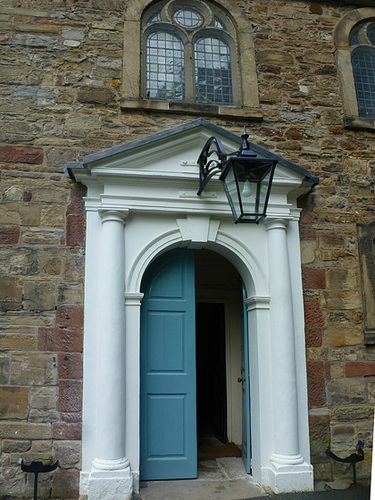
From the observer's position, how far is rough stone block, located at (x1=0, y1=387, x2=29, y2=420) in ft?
14.1

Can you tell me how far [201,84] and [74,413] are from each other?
3877 mm

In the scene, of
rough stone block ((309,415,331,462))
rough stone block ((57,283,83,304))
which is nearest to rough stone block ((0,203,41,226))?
rough stone block ((57,283,83,304))

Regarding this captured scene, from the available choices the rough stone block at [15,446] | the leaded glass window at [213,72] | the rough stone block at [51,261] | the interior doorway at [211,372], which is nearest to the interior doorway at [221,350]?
the interior doorway at [211,372]

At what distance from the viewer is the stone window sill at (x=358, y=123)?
5492 mm

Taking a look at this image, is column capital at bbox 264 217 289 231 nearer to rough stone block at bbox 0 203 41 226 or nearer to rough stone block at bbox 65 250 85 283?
rough stone block at bbox 65 250 85 283

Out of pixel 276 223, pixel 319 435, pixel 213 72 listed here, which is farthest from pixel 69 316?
pixel 213 72

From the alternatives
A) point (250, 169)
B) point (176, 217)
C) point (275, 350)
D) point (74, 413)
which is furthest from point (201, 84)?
point (74, 413)

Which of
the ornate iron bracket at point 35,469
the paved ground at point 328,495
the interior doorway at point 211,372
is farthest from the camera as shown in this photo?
the interior doorway at point 211,372

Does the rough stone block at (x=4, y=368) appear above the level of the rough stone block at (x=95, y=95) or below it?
below

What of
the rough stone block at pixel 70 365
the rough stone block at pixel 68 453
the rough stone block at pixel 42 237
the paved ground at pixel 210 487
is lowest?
the paved ground at pixel 210 487

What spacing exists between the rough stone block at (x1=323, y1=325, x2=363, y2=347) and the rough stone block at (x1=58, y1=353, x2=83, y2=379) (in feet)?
8.11

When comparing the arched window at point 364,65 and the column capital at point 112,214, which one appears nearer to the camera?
the column capital at point 112,214

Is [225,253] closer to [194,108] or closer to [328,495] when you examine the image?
[194,108]

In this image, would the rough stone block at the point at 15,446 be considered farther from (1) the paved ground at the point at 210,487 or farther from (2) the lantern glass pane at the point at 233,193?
(2) the lantern glass pane at the point at 233,193
